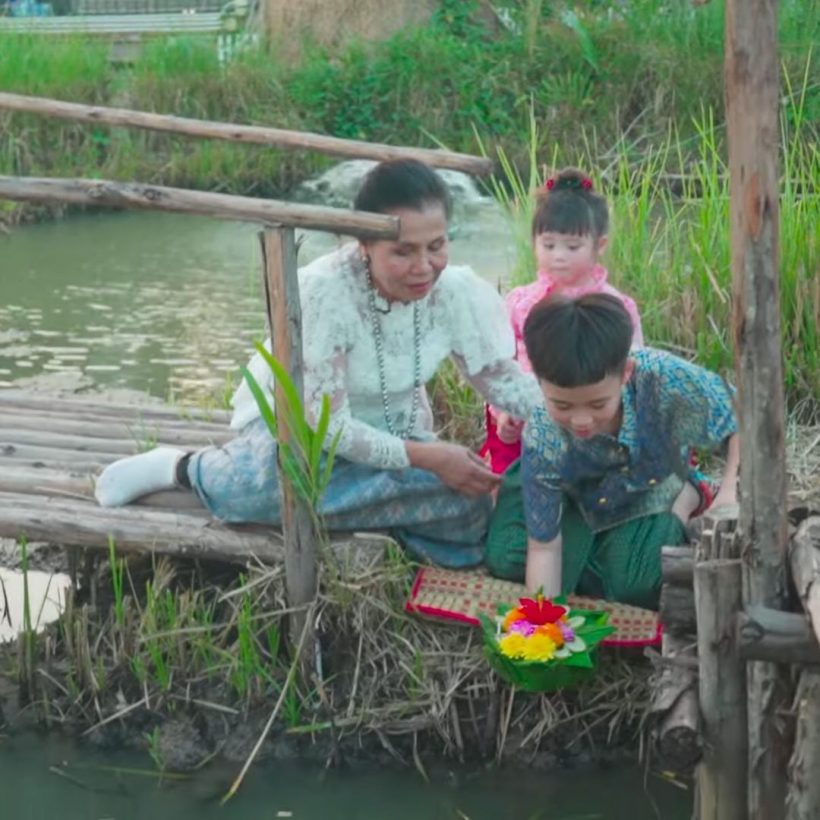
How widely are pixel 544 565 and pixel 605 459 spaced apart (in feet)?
0.86

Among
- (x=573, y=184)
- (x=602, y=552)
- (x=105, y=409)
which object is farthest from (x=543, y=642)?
(x=105, y=409)

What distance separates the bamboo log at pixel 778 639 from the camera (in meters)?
2.99

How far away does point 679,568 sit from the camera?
132 inches

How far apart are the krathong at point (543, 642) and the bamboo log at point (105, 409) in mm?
1530

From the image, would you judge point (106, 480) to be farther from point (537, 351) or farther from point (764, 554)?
point (764, 554)

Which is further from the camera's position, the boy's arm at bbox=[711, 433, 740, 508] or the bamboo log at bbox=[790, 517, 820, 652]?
the boy's arm at bbox=[711, 433, 740, 508]

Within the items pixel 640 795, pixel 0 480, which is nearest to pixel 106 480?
pixel 0 480

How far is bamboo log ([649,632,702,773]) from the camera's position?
3164 mm

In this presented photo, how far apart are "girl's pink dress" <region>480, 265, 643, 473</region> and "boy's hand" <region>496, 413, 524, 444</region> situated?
0.18 ft

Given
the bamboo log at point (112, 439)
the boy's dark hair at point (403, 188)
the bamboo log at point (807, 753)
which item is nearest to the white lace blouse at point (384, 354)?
the boy's dark hair at point (403, 188)

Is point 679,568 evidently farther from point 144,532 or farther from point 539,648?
point 144,532

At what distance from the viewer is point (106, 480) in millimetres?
4203

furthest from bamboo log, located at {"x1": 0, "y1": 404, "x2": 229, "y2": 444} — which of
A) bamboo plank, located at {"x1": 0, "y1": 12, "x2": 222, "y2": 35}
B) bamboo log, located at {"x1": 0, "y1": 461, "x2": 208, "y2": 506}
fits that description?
bamboo plank, located at {"x1": 0, "y1": 12, "x2": 222, "y2": 35}

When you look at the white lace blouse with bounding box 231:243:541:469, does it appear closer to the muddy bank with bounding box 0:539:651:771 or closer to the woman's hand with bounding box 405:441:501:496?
the woman's hand with bounding box 405:441:501:496
